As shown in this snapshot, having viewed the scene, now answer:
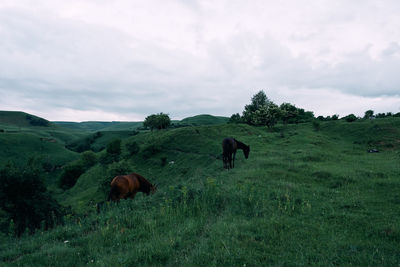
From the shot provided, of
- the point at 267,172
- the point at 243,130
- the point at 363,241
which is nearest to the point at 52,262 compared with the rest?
the point at 363,241

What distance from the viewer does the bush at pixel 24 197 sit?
15.8 meters

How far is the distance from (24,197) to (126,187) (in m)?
9.84

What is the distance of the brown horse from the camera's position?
41.4 feet

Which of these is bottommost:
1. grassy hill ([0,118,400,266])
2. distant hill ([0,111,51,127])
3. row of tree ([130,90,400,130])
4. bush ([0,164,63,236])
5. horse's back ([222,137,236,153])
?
bush ([0,164,63,236])

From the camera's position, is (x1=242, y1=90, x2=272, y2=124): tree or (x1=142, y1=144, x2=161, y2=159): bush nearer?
(x1=142, y1=144, x2=161, y2=159): bush

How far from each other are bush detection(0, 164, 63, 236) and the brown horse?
5.71 m

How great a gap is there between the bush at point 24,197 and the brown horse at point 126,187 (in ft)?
18.7

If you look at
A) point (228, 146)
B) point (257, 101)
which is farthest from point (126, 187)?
point (257, 101)

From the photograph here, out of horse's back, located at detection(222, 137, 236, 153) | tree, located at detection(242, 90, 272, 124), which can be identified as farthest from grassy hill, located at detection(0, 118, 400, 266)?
tree, located at detection(242, 90, 272, 124)

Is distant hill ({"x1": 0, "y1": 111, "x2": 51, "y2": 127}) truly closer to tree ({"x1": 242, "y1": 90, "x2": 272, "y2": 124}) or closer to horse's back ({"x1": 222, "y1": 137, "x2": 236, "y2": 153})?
tree ({"x1": 242, "y1": 90, "x2": 272, "y2": 124})

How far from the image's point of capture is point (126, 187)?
13.1m

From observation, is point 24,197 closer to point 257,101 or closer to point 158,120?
point 158,120

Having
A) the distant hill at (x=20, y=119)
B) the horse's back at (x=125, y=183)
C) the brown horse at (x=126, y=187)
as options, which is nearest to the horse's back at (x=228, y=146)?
the brown horse at (x=126, y=187)

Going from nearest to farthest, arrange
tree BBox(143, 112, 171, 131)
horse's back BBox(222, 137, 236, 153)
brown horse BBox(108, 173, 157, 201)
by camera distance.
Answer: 1. brown horse BBox(108, 173, 157, 201)
2. horse's back BBox(222, 137, 236, 153)
3. tree BBox(143, 112, 171, 131)
